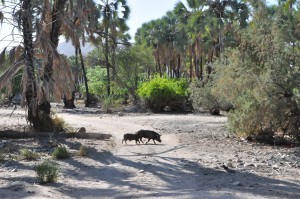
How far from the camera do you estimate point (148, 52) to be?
53656 millimetres

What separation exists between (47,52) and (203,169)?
825 cm

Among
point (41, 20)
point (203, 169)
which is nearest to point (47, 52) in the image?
point (41, 20)

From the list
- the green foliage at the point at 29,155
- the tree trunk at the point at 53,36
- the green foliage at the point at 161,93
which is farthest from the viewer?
the green foliage at the point at 161,93

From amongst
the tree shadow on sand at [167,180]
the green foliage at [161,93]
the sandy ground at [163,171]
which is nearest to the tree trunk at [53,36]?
the sandy ground at [163,171]

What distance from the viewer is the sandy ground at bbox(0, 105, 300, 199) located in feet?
28.7

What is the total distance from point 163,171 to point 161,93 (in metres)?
24.8

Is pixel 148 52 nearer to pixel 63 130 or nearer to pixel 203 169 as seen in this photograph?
pixel 63 130

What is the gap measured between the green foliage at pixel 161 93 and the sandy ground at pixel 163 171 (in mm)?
17772

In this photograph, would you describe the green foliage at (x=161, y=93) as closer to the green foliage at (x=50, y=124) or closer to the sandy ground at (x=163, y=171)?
the green foliage at (x=50, y=124)

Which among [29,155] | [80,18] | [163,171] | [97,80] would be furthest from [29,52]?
[97,80]

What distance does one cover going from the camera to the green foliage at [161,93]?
35844 mm

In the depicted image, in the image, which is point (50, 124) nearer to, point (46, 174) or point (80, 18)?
point (80, 18)

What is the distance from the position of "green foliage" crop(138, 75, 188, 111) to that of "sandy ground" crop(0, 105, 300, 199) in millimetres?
17772

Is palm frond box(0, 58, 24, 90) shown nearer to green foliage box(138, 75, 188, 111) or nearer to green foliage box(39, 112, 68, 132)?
green foliage box(39, 112, 68, 132)
